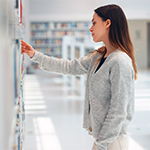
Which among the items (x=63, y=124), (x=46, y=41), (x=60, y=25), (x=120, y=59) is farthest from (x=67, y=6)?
(x=120, y=59)

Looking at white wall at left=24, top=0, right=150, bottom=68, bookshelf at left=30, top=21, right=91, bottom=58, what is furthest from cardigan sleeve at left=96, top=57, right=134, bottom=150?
bookshelf at left=30, top=21, right=91, bottom=58

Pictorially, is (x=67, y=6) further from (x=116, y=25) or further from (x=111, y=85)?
(x=111, y=85)

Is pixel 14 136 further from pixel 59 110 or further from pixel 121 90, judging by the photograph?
pixel 59 110

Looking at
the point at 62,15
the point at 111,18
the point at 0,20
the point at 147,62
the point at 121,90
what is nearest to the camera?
the point at 0,20

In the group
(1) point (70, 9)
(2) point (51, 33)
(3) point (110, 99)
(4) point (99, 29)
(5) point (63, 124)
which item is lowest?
(5) point (63, 124)

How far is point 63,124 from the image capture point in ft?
13.4

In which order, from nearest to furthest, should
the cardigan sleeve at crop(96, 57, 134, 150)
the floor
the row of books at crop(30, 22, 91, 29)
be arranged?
the cardigan sleeve at crop(96, 57, 134, 150)
the floor
the row of books at crop(30, 22, 91, 29)

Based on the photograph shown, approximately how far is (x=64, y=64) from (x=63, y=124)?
2.50 meters

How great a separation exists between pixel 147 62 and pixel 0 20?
52.1ft

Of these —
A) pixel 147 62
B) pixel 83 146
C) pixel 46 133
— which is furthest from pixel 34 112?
pixel 147 62

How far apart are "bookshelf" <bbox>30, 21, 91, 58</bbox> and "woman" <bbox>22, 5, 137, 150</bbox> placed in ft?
39.1

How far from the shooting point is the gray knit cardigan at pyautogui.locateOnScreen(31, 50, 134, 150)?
1313 millimetres

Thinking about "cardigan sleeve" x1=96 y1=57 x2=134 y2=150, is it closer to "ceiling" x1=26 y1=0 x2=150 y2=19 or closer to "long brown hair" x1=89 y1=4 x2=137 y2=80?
"long brown hair" x1=89 y1=4 x2=137 y2=80

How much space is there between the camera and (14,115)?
1061mm
